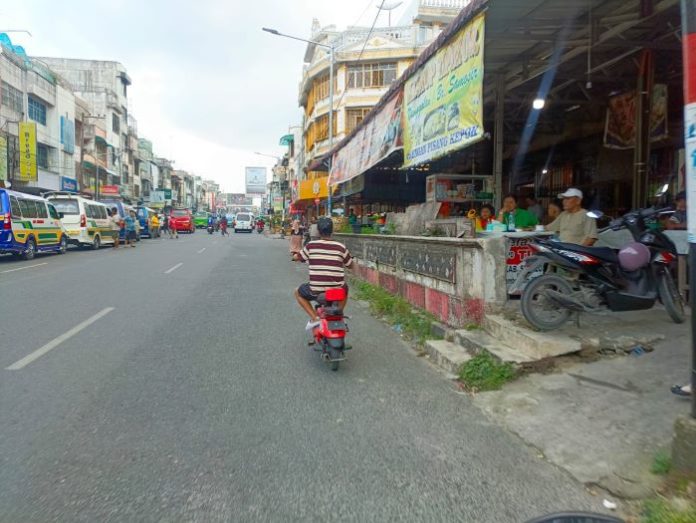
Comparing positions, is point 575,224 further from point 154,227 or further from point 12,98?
Result: point 154,227

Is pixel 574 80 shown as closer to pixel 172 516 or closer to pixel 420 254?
pixel 420 254

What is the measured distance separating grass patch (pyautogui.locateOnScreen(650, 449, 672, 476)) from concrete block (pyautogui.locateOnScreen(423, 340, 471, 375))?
2.20m

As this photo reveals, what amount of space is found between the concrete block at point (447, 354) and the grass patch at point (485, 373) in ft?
0.46

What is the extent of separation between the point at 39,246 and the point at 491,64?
51.7ft

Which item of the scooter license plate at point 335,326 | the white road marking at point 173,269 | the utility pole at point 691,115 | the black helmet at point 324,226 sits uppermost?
the utility pole at point 691,115

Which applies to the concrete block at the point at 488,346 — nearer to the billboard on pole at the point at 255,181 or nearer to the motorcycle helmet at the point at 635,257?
the motorcycle helmet at the point at 635,257

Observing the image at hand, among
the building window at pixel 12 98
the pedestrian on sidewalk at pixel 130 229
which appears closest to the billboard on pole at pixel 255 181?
the building window at pixel 12 98

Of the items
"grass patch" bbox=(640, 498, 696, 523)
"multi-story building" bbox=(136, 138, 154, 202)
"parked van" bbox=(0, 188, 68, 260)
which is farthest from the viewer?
"multi-story building" bbox=(136, 138, 154, 202)

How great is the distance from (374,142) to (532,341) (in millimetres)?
7485

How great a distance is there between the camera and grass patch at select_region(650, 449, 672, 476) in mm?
3045

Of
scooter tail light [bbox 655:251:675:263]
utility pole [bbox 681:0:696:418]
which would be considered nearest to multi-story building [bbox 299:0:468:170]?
scooter tail light [bbox 655:251:675:263]

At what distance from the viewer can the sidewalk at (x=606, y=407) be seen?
3311 mm

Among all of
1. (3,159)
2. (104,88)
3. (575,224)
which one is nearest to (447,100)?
(575,224)

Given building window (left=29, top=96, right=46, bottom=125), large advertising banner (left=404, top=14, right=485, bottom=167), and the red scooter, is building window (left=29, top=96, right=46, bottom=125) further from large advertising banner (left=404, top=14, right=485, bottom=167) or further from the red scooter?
the red scooter
